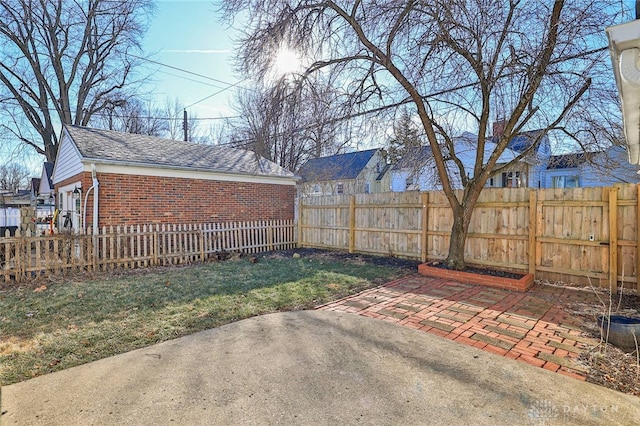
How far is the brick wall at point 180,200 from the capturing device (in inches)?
332

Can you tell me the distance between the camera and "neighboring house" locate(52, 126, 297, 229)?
8.33 meters

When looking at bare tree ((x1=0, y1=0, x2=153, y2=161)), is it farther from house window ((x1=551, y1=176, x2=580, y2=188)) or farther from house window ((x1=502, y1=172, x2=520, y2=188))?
house window ((x1=551, y1=176, x2=580, y2=188))

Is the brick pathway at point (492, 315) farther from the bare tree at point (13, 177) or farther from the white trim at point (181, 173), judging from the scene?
the bare tree at point (13, 177)

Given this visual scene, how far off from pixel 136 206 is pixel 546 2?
33.0 feet

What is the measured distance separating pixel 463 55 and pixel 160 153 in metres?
8.57

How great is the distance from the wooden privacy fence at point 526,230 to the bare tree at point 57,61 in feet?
60.0

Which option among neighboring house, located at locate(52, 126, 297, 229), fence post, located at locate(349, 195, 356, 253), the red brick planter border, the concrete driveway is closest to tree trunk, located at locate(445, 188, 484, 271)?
the red brick planter border

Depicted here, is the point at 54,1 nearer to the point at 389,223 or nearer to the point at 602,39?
the point at 389,223

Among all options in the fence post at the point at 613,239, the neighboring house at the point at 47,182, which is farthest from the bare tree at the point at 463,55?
the neighboring house at the point at 47,182

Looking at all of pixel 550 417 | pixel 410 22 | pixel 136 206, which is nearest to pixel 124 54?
pixel 136 206

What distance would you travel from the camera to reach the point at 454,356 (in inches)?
128

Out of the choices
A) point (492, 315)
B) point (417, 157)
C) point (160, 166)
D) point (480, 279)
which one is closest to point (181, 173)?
point (160, 166)

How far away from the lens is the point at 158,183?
9.23m

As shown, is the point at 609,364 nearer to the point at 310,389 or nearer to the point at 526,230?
the point at 310,389
